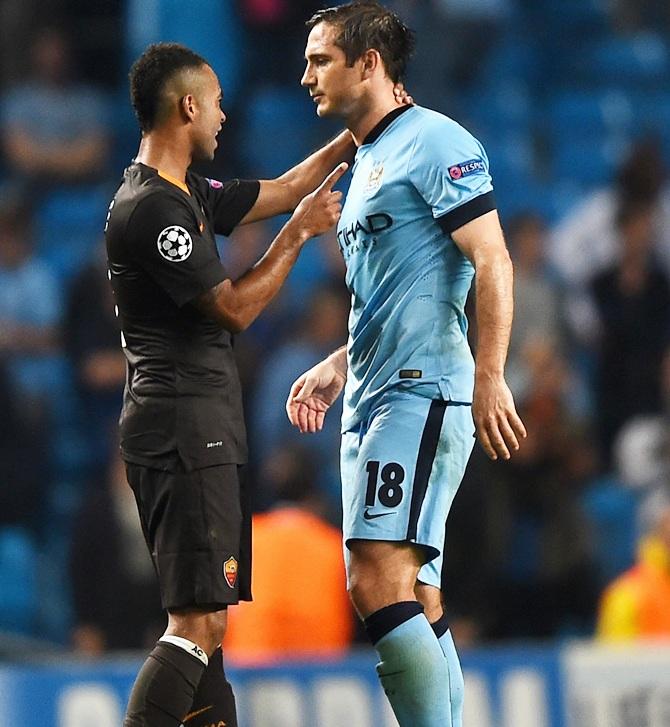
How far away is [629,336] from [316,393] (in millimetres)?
5005

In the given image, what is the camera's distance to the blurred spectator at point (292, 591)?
7.16 meters

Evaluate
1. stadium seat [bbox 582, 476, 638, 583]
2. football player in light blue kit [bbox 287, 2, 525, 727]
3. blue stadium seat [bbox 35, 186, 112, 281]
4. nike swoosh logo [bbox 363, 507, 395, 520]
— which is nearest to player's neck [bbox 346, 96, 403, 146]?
football player in light blue kit [bbox 287, 2, 525, 727]

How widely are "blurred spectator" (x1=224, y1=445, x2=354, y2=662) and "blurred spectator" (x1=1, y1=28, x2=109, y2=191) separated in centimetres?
377

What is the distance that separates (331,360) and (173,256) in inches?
26.3

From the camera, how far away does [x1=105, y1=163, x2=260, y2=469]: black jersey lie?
441cm

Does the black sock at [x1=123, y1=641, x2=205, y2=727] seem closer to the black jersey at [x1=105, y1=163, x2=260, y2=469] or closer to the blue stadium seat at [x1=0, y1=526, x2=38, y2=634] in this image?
the black jersey at [x1=105, y1=163, x2=260, y2=469]

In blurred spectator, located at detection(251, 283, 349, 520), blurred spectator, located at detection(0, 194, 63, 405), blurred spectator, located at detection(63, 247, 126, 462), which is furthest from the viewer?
blurred spectator, located at detection(0, 194, 63, 405)

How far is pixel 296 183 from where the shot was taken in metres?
5.08

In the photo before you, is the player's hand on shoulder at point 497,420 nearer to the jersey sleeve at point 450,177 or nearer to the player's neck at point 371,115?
the jersey sleeve at point 450,177

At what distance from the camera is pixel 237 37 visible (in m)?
10.5

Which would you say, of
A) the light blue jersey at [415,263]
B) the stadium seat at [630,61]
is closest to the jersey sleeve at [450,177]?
the light blue jersey at [415,263]

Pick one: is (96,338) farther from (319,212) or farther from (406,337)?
(406,337)

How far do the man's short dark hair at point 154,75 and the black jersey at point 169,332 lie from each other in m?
0.14

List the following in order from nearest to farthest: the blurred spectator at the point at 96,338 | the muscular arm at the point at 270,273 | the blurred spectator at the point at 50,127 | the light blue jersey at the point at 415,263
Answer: the light blue jersey at the point at 415,263 → the muscular arm at the point at 270,273 → the blurred spectator at the point at 96,338 → the blurred spectator at the point at 50,127
